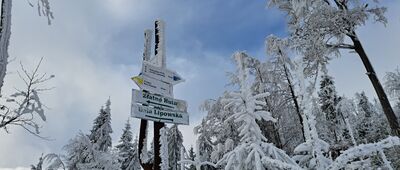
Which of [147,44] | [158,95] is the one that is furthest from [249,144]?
[147,44]

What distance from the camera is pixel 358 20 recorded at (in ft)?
33.5

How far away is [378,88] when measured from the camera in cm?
966

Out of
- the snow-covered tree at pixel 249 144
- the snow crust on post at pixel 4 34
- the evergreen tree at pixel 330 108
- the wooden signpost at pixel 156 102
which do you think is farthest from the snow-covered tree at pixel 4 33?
the evergreen tree at pixel 330 108

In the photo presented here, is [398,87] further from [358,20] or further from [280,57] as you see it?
[358,20]

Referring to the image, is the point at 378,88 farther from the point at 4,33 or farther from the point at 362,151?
the point at 4,33

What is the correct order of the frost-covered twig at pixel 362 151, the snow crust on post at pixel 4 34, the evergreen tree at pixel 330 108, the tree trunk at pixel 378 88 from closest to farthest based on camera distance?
the snow crust on post at pixel 4 34 → the frost-covered twig at pixel 362 151 → the tree trunk at pixel 378 88 → the evergreen tree at pixel 330 108

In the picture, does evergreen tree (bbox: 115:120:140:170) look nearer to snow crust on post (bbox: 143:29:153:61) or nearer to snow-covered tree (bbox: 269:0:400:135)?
snow-covered tree (bbox: 269:0:400:135)

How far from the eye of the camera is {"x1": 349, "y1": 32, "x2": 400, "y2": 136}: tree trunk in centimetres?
905

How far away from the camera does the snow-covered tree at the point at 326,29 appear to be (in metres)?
10.1

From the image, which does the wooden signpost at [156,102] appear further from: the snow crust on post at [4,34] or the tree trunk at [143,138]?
the snow crust on post at [4,34]

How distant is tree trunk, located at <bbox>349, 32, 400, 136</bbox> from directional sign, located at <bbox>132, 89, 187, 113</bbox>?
778 centimetres

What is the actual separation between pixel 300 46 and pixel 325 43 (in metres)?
0.86

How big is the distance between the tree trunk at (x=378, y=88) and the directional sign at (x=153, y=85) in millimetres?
7957

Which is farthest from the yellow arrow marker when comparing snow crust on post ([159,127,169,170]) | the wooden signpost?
snow crust on post ([159,127,169,170])
